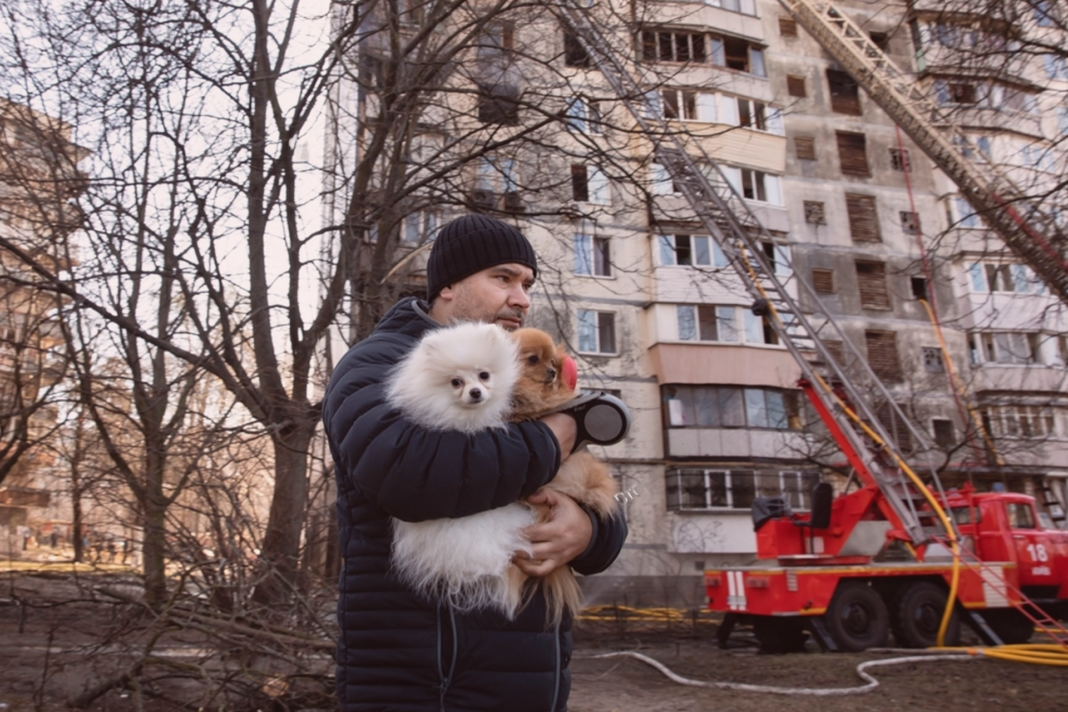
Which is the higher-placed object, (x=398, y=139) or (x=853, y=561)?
(x=398, y=139)

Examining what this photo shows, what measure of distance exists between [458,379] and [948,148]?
1103cm

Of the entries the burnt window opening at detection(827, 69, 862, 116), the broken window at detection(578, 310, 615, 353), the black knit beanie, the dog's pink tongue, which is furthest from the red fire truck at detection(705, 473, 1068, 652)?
the burnt window opening at detection(827, 69, 862, 116)

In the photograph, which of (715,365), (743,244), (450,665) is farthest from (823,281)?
(450,665)

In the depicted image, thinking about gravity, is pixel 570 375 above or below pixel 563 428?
above

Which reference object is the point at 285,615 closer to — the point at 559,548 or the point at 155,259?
the point at 155,259

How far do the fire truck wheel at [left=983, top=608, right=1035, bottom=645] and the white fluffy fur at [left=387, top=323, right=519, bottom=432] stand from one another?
12609 mm

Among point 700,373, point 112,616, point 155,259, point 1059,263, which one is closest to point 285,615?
point 112,616

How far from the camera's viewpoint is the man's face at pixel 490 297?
93.5 inches

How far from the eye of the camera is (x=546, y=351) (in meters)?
2.30

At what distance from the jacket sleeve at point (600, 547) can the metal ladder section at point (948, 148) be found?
290 inches

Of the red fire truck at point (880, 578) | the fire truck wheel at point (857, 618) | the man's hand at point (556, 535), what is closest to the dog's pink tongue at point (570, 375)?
the man's hand at point (556, 535)

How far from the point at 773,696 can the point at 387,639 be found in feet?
22.8

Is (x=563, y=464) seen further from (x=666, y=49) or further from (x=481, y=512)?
(x=666, y=49)

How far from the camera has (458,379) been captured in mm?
1892
